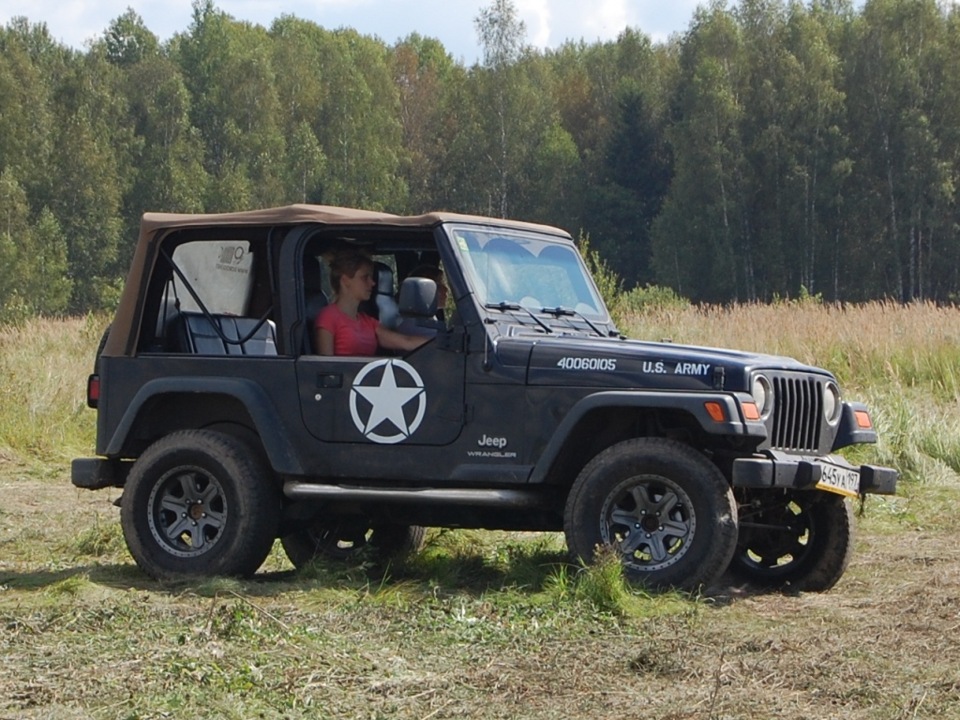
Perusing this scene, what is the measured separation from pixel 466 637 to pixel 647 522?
148 centimetres

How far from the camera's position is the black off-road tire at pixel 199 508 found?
8117 mm

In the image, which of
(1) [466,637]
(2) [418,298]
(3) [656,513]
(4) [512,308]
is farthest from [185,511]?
(3) [656,513]

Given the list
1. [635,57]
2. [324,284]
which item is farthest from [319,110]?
[324,284]

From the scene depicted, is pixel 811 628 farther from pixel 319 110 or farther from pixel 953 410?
pixel 319 110

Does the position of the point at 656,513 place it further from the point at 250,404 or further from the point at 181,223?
the point at 181,223

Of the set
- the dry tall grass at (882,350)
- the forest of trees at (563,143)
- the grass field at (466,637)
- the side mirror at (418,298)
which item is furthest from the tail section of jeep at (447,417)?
the forest of trees at (563,143)

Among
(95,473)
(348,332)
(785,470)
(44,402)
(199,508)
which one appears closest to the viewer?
(785,470)

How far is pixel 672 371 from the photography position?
298 inches

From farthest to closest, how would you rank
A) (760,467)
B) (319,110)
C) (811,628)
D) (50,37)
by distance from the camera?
(50,37) → (319,110) → (760,467) → (811,628)

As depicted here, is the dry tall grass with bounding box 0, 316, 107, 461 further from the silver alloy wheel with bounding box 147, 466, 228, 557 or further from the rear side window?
the silver alloy wheel with bounding box 147, 466, 228, 557

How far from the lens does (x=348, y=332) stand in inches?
324

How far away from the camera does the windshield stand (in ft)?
26.7

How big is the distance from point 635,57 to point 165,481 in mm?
67958

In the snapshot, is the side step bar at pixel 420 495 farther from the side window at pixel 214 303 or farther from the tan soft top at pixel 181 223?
the tan soft top at pixel 181 223
